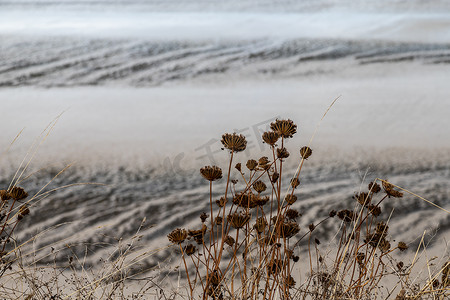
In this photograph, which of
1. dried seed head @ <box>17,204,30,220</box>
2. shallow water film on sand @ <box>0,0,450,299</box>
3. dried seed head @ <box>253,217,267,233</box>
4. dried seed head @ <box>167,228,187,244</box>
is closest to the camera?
dried seed head @ <box>167,228,187,244</box>

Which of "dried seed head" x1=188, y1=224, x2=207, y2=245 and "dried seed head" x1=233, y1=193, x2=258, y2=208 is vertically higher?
"dried seed head" x1=233, y1=193, x2=258, y2=208

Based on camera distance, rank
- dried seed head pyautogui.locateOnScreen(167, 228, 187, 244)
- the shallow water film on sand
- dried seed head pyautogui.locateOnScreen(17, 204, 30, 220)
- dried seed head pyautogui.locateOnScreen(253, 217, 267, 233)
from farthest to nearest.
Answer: the shallow water film on sand → dried seed head pyautogui.locateOnScreen(17, 204, 30, 220) → dried seed head pyautogui.locateOnScreen(253, 217, 267, 233) → dried seed head pyautogui.locateOnScreen(167, 228, 187, 244)

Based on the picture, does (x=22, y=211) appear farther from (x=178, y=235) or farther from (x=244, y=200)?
(x=244, y=200)

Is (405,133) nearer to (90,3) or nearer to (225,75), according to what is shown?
(225,75)

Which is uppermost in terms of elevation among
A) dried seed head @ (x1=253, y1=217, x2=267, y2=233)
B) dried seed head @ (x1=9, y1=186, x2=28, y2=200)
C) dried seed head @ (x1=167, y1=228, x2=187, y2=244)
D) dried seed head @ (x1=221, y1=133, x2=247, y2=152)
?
dried seed head @ (x1=221, y1=133, x2=247, y2=152)

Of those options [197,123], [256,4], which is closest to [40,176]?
[197,123]

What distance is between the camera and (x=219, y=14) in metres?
8.38

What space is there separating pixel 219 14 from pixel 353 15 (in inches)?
78.7

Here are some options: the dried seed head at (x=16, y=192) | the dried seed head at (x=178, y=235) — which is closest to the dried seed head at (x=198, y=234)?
the dried seed head at (x=178, y=235)

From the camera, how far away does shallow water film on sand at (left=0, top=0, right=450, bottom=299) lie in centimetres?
287

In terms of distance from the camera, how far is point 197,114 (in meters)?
4.27

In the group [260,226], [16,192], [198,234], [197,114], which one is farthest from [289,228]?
[197,114]

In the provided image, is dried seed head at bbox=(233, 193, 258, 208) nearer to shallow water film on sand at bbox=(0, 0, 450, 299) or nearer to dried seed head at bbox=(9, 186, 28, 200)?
shallow water film on sand at bbox=(0, 0, 450, 299)

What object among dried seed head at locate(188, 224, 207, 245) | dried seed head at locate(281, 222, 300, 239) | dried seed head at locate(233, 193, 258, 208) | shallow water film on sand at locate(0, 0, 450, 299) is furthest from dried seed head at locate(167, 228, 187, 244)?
shallow water film on sand at locate(0, 0, 450, 299)
